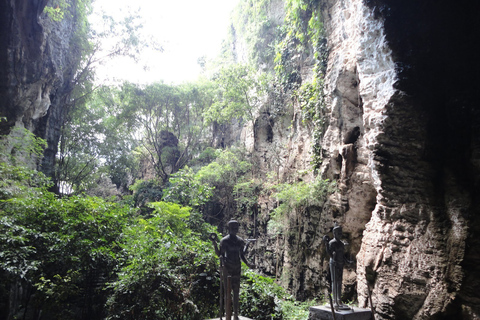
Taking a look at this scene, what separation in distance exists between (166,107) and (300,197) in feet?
39.3

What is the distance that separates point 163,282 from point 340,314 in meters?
3.25

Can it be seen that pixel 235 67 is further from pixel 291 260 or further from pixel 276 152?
pixel 291 260

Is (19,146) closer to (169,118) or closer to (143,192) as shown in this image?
(143,192)

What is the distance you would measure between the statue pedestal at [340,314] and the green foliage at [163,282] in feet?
6.55

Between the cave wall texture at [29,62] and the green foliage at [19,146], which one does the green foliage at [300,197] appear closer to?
the green foliage at [19,146]

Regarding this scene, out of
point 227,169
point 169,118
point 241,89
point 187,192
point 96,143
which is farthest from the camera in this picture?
point 96,143

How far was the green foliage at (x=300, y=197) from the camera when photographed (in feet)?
27.1

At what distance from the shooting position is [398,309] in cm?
530

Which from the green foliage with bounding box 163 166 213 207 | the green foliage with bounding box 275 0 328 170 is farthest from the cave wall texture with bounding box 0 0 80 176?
the green foliage with bounding box 275 0 328 170

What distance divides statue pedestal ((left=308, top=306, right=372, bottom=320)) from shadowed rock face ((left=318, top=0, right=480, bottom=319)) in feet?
2.07

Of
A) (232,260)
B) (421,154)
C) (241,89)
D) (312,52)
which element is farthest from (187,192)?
(421,154)

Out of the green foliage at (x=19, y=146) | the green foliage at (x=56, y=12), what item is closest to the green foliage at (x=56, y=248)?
the green foliage at (x=19, y=146)

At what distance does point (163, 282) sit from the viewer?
5.05 meters

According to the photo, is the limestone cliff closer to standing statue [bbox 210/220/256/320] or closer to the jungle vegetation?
the jungle vegetation
